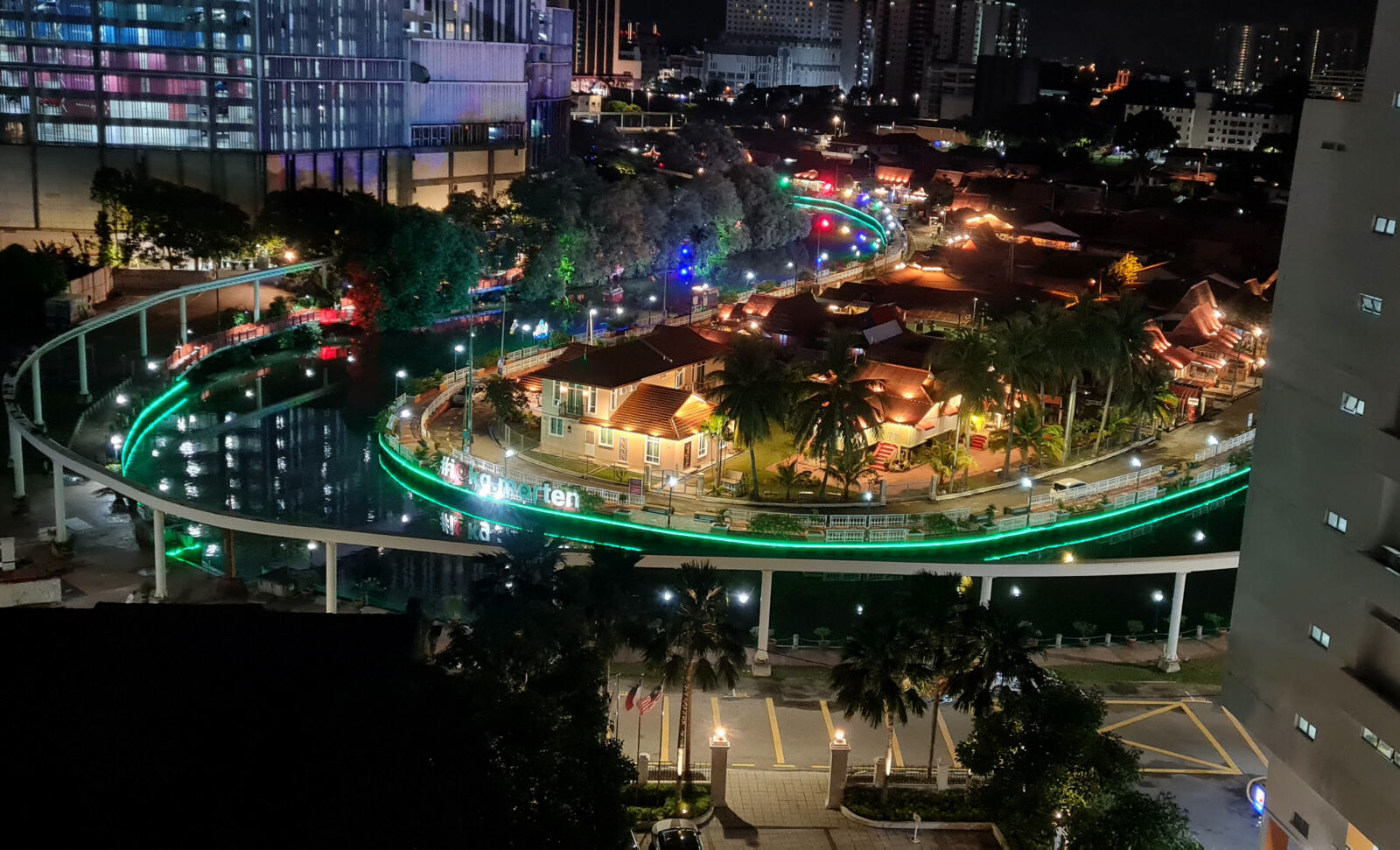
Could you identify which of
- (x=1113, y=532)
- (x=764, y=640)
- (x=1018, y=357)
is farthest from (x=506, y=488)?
(x=1113, y=532)

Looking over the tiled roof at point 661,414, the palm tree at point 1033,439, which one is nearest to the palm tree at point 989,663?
the tiled roof at point 661,414

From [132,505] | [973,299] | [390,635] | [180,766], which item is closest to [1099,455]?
[973,299]

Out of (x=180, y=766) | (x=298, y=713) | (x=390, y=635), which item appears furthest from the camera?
(x=390, y=635)

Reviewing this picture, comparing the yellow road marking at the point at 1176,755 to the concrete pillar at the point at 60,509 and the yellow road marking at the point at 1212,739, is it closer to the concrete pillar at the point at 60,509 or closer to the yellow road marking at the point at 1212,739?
the yellow road marking at the point at 1212,739

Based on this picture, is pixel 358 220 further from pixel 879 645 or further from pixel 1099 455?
pixel 879 645

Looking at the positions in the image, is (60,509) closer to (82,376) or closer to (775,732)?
(82,376)

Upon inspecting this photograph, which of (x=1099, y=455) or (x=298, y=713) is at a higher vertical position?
(x=298, y=713)

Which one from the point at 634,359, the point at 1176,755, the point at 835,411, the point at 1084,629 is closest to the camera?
the point at 1176,755
